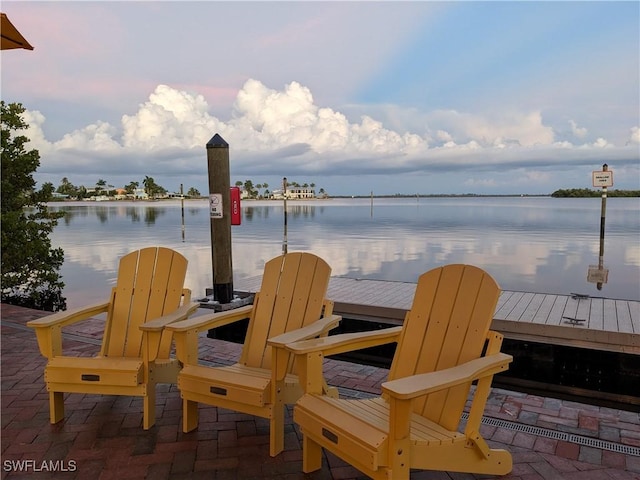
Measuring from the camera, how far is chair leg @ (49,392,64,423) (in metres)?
2.81

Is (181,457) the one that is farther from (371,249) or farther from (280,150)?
(280,150)

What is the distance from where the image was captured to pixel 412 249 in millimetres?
11977

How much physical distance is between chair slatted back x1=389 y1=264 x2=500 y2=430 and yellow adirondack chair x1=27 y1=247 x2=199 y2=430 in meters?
1.41

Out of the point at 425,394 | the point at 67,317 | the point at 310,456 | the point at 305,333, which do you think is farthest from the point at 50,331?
the point at 425,394

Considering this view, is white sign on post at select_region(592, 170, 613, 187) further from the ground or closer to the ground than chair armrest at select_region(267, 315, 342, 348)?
further from the ground

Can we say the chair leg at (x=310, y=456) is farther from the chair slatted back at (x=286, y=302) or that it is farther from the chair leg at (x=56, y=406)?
the chair leg at (x=56, y=406)

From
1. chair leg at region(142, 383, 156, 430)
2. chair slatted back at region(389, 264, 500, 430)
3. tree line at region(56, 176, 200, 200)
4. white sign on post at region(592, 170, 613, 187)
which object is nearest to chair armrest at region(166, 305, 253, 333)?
chair leg at region(142, 383, 156, 430)

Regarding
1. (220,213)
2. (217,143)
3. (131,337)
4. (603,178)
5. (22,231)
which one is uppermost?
(217,143)

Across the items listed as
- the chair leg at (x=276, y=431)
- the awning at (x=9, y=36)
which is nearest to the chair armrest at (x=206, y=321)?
the chair leg at (x=276, y=431)

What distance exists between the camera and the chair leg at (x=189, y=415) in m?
2.68

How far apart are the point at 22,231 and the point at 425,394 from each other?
7422 millimetres

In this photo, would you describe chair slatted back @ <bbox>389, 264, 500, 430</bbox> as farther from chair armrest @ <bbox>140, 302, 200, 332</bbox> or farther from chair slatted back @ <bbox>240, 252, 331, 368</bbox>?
chair armrest @ <bbox>140, 302, 200, 332</bbox>

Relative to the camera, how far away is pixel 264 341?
9.55 feet

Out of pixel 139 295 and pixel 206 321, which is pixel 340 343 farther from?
pixel 139 295
